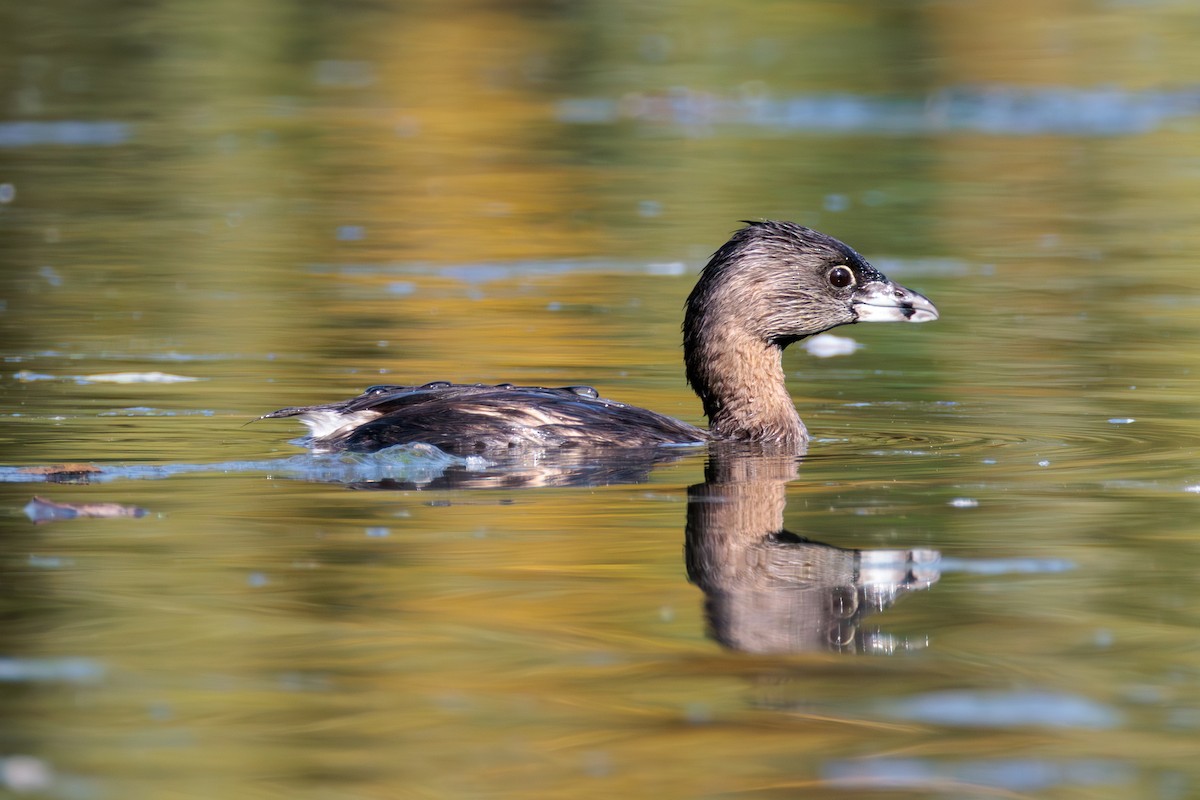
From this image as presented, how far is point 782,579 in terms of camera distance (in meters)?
6.21

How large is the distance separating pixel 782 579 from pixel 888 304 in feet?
11.7

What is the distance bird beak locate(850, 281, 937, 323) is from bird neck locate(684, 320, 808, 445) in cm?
45

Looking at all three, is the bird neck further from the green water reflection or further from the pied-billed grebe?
the green water reflection

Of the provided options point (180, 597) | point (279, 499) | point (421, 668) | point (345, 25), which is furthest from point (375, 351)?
point (345, 25)

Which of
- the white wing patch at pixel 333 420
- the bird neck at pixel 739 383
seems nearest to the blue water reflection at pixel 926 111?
the bird neck at pixel 739 383

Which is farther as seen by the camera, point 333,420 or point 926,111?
point 926,111

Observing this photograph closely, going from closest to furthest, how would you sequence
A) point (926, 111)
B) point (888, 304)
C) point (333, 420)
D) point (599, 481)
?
point (599, 481) → point (333, 420) → point (888, 304) → point (926, 111)

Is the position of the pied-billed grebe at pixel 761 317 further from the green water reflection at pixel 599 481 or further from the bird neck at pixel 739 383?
the green water reflection at pixel 599 481

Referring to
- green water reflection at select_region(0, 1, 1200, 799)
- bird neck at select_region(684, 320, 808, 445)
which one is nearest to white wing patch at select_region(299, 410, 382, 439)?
green water reflection at select_region(0, 1, 1200, 799)

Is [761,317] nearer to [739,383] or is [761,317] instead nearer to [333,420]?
[739,383]

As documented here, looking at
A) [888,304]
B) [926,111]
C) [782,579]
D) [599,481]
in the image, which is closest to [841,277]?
[888,304]

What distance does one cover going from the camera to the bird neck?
9281 millimetres

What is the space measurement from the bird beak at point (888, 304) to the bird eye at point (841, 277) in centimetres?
7

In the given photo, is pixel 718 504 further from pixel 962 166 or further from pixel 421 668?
pixel 962 166
